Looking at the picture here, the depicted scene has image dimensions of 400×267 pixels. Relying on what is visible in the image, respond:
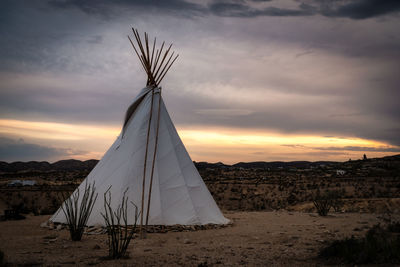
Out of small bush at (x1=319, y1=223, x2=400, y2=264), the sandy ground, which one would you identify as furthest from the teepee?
small bush at (x1=319, y1=223, x2=400, y2=264)

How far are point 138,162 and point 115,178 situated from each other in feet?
2.61

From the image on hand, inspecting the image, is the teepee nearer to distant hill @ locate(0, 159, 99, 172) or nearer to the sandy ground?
the sandy ground

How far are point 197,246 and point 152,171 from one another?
2.54 metres

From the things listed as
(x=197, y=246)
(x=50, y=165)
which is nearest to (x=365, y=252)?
(x=197, y=246)

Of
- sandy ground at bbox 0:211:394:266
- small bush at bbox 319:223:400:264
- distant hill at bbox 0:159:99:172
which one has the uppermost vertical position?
distant hill at bbox 0:159:99:172

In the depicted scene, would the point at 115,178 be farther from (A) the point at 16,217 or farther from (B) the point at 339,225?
(B) the point at 339,225

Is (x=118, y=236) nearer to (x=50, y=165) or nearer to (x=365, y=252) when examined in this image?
(x=365, y=252)

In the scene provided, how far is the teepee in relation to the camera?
363 inches

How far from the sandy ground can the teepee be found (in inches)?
26.4

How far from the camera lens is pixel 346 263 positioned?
5164 millimetres

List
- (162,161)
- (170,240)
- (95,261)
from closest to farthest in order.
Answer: (95,261), (170,240), (162,161)

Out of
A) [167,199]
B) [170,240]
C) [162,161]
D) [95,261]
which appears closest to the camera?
[95,261]

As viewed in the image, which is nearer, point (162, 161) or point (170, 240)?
point (170, 240)

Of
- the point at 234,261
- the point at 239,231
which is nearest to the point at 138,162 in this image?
the point at 239,231
